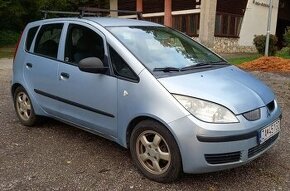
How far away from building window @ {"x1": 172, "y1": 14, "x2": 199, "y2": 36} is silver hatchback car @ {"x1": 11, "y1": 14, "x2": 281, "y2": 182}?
20.2m

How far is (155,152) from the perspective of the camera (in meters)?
3.90

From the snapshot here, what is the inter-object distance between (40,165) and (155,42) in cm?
194

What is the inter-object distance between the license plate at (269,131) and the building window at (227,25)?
21.3m

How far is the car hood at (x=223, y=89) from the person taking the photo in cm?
367

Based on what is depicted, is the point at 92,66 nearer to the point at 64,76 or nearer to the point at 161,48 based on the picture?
the point at 64,76

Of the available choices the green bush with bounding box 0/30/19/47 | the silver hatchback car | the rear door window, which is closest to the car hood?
the silver hatchback car

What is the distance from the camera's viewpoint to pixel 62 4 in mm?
29688

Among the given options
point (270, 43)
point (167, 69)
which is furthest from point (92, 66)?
point (270, 43)

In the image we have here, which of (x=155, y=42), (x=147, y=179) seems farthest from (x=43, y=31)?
(x=147, y=179)

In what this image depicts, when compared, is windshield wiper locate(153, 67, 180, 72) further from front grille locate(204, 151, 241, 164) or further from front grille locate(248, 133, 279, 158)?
front grille locate(248, 133, 279, 158)

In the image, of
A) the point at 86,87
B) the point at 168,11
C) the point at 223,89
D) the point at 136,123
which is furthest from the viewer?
the point at 168,11

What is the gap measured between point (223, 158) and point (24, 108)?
11.1 ft

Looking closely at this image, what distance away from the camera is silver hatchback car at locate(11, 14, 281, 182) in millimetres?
3600

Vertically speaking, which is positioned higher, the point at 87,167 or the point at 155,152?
the point at 155,152
